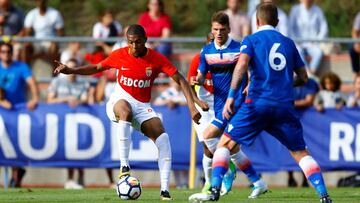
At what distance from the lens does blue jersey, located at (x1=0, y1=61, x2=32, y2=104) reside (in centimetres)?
2073

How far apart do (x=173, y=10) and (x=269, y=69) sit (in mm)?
24520

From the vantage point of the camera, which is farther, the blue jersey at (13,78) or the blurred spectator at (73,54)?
the blurred spectator at (73,54)

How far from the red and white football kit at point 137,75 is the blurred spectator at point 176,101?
5.74 meters

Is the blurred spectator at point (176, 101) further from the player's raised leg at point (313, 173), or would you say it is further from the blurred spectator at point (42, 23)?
the player's raised leg at point (313, 173)

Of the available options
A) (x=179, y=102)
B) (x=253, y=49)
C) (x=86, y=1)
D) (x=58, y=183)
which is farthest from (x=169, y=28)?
(x=86, y=1)

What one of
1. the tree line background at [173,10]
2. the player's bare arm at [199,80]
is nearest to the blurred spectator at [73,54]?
the player's bare arm at [199,80]

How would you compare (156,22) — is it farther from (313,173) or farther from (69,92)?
(313,173)

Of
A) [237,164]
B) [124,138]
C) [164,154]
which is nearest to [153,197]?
[164,154]

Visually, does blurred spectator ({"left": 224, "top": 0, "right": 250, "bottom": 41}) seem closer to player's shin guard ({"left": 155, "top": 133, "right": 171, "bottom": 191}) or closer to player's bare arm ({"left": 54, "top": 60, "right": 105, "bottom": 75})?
player's bare arm ({"left": 54, "top": 60, "right": 105, "bottom": 75})

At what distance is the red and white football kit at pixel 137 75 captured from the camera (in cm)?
1468

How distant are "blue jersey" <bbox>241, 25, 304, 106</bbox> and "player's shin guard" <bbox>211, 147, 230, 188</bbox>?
0.69m

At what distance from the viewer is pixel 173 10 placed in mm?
37281

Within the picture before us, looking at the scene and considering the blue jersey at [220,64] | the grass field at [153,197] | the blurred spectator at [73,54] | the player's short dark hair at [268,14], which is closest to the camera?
the player's short dark hair at [268,14]

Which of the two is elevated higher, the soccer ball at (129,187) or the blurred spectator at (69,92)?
the blurred spectator at (69,92)
